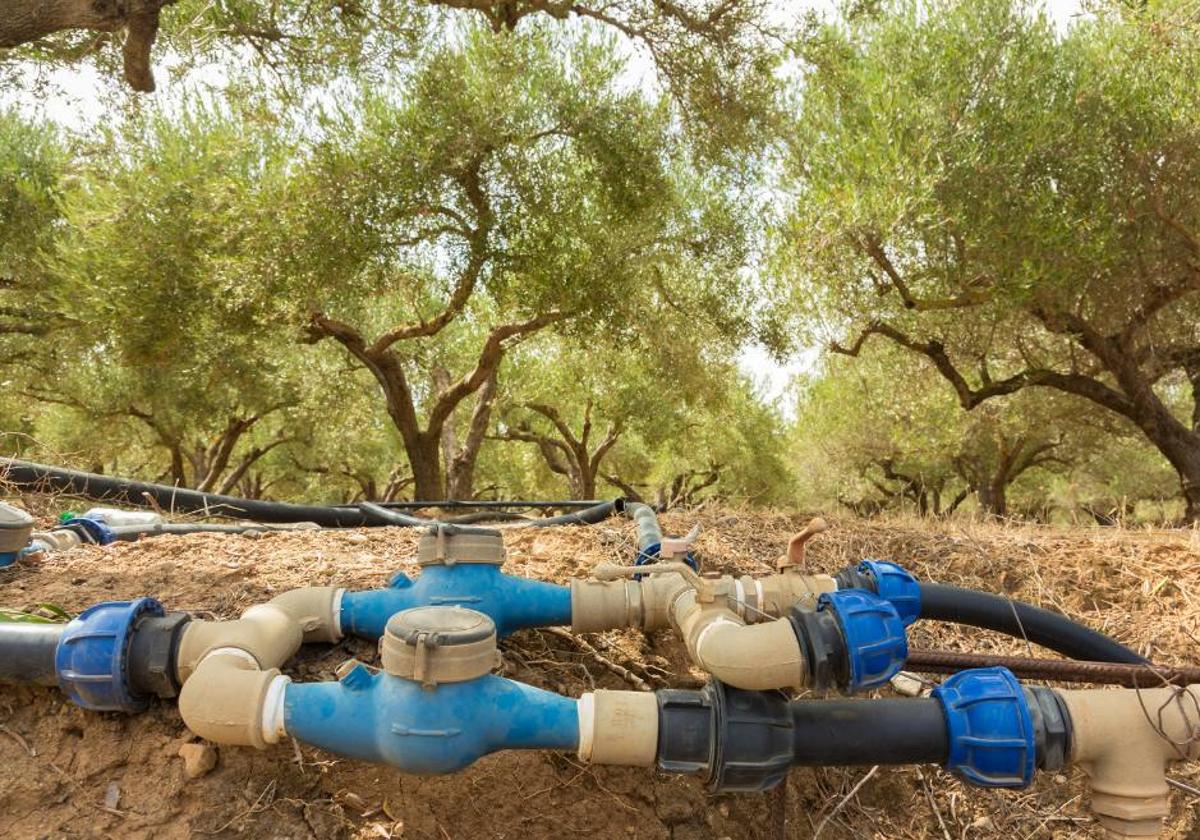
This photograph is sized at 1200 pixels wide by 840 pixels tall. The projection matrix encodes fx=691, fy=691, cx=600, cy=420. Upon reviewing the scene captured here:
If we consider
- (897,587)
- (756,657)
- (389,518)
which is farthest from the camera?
(389,518)

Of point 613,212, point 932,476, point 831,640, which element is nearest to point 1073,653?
point 831,640

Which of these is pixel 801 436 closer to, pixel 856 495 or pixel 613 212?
pixel 856 495

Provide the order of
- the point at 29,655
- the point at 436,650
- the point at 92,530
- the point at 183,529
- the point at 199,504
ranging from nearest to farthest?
1. the point at 436,650
2. the point at 29,655
3. the point at 92,530
4. the point at 183,529
5. the point at 199,504

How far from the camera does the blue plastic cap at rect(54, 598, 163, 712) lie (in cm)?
160

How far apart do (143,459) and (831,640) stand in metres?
22.7

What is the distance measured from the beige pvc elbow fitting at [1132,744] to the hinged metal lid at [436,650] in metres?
1.34

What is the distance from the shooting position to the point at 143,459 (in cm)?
1973

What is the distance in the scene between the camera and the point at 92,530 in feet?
10.0

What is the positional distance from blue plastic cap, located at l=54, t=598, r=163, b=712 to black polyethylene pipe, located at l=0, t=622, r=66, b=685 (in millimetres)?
44

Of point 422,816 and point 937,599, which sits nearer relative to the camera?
point 422,816

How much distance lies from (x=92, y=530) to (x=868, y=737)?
323 centimetres

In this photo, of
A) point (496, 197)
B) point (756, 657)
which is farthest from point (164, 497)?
point (496, 197)

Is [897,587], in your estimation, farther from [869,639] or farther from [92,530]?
[92,530]

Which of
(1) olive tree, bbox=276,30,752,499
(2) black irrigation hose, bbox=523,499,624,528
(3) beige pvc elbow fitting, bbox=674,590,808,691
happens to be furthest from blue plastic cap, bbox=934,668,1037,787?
(1) olive tree, bbox=276,30,752,499
